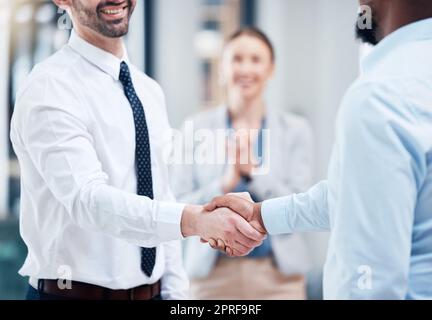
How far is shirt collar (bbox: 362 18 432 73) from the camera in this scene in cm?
105

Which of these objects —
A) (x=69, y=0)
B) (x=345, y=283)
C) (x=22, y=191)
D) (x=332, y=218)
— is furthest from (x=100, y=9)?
(x=345, y=283)

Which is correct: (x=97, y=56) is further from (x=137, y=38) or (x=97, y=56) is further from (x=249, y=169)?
(x=249, y=169)

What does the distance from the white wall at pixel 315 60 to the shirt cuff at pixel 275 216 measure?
1.95 ft

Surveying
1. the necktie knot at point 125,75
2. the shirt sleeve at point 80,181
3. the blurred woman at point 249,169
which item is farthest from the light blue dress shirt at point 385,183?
the blurred woman at point 249,169

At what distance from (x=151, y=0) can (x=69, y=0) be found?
563mm

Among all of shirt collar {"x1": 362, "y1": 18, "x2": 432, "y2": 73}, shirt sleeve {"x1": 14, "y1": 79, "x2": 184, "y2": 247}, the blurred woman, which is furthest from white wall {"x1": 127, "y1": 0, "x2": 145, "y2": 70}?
shirt collar {"x1": 362, "y1": 18, "x2": 432, "y2": 73}

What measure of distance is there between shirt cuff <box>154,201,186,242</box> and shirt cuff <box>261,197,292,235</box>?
0.19 meters

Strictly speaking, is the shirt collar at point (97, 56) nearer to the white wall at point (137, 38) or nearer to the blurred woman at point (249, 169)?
the white wall at point (137, 38)

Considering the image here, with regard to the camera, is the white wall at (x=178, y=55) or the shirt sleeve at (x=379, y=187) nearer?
the shirt sleeve at (x=379, y=187)

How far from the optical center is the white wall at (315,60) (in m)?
2.03

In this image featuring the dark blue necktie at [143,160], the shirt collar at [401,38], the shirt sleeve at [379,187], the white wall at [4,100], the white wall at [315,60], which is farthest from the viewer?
the white wall at [315,60]

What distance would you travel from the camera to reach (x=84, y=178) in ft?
4.29

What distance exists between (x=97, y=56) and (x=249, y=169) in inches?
25.8

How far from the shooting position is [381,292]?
95 cm
